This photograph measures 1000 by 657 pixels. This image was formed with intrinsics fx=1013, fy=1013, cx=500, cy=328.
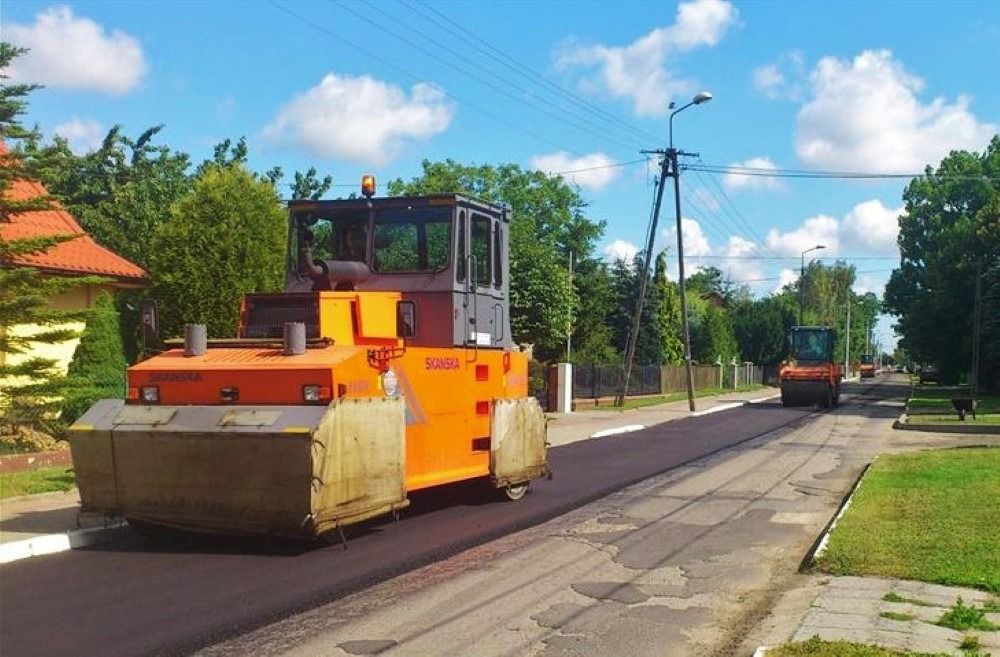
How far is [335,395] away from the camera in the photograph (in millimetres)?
8328

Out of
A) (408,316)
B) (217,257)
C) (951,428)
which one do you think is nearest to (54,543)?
(408,316)

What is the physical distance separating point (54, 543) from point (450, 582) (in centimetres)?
365

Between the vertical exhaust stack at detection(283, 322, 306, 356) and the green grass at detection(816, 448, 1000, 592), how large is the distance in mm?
4636

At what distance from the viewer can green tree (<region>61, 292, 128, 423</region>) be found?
16641 mm

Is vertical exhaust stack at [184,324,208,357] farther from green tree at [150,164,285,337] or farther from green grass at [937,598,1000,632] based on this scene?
green tree at [150,164,285,337]

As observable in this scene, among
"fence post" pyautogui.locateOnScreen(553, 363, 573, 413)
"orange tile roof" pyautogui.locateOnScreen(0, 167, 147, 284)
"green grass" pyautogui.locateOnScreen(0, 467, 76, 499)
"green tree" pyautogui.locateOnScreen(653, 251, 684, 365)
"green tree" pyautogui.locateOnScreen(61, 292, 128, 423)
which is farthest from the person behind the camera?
"green tree" pyautogui.locateOnScreen(653, 251, 684, 365)

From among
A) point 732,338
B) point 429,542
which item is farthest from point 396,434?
point 732,338

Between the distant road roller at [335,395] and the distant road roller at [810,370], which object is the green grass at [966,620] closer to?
the distant road roller at [335,395]

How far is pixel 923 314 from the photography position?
175 feet

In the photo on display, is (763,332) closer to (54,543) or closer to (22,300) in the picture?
(22,300)

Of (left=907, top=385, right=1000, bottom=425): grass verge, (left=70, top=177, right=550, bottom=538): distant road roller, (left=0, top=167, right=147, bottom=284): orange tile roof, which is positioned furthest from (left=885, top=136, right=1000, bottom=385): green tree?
(left=70, top=177, right=550, bottom=538): distant road roller

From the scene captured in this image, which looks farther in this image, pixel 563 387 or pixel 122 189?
pixel 122 189

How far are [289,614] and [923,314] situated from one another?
5247 centimetres

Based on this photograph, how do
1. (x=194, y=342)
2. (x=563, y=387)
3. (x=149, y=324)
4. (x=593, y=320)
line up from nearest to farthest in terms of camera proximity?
(x=194, y=342)
(x=149, y=324)
(x=563, y=387)
(x=593, y=320)
